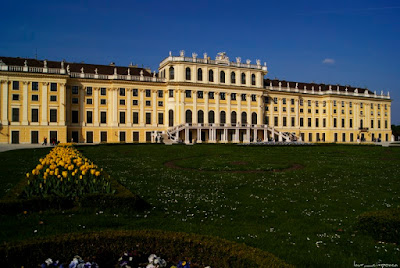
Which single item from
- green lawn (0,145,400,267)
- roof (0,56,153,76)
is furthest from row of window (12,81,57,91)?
green lawn (0,145,400,267)

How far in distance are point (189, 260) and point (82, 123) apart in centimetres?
5706

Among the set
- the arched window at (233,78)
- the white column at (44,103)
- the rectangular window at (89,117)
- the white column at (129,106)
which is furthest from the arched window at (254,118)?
the white column at (44,103)

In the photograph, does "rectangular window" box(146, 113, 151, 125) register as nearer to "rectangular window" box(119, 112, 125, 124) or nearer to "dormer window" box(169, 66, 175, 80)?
"rectangular window" box(119, 112, 125, 124)

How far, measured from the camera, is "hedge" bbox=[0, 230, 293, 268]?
5715 millimetres

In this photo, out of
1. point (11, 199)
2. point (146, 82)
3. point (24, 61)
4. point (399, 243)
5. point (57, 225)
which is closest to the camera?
point (399, 243)

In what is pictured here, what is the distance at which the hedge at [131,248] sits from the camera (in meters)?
5.71

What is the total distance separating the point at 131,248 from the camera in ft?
20.8

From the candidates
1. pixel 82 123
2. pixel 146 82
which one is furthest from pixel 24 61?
pixel 146 82

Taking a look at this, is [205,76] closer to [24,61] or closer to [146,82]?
[146,82]

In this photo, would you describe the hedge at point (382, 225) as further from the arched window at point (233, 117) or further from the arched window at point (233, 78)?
the arched window at point (233, 78)

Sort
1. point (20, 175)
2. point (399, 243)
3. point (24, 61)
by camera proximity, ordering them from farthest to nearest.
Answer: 1. point (24, 61)
2. point (20, 175)
3. point (399, 243)

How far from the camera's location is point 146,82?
62.6 metres

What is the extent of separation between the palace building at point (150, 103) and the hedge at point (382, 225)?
48122 mm

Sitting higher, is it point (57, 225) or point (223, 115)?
point (223, 115)
